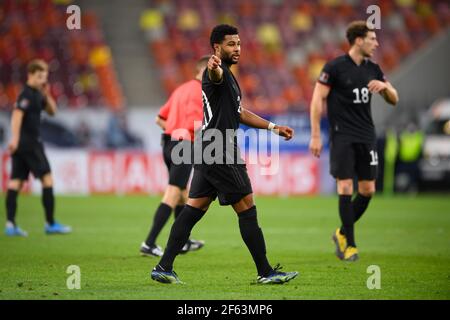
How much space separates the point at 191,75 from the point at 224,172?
2018cm

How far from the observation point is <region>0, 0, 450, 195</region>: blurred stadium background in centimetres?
2222

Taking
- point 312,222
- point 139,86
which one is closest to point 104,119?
point 139,86

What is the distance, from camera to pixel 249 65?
29094mm

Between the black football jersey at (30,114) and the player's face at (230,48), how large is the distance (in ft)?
19.8

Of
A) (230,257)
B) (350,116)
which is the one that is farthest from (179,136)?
(350,116)

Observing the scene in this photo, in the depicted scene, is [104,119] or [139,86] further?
[139,86]

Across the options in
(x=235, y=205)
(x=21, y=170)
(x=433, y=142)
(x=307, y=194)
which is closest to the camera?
(x=235, y=205)

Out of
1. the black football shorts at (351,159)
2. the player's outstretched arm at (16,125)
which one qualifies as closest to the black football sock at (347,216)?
the black football shorts at (351,159)

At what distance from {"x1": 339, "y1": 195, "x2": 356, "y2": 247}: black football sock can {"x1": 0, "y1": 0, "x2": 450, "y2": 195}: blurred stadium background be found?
1155 cm

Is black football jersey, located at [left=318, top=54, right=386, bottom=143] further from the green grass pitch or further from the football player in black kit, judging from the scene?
the football player in black kit

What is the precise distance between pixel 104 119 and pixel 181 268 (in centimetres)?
1410
